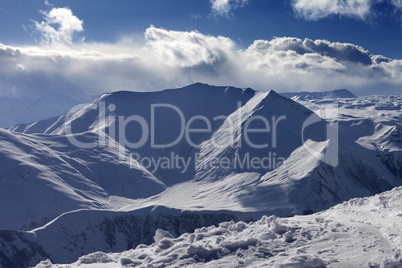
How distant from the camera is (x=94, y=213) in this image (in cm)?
13975

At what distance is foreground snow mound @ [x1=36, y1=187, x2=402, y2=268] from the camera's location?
120ft

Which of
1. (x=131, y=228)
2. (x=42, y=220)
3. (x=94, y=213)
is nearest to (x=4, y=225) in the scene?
(x=42, y=220)

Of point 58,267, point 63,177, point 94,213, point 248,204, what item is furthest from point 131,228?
point 58,267

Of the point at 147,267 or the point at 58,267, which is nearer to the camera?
the point at 147,267

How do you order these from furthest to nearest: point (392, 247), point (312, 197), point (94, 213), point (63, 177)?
point (63, 177), point (312, 197), point (94, 213), point (392, 247)

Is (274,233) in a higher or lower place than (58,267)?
higher

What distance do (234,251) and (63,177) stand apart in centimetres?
17373

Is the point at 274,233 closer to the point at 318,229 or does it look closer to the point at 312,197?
the point at 318,229

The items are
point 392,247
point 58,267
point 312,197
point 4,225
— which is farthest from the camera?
point 312,197

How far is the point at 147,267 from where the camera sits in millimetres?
39094

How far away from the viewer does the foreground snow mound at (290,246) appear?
36.6 m

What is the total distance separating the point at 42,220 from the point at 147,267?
442 feet

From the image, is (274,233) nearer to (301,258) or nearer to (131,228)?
(301,258)

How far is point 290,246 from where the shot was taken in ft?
134
